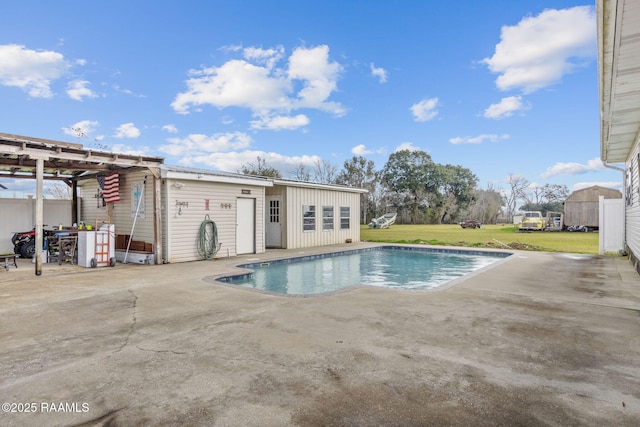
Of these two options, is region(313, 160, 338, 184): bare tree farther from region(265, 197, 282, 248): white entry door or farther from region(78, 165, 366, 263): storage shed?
region(265, 197, 282, 248): white entry door

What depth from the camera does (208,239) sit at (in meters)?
9.66


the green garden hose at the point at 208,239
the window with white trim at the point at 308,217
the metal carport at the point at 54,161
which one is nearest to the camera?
the metal carport at the point at 54,161

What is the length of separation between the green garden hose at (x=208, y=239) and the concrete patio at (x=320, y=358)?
13.0 ft

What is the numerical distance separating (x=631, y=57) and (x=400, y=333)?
383cm

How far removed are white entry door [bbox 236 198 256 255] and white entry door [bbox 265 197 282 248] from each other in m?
1.66

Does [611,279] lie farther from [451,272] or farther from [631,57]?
[631,57]

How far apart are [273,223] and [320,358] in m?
10.3

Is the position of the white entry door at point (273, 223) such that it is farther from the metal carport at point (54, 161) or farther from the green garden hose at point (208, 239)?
the metal carport at point (54, 161)

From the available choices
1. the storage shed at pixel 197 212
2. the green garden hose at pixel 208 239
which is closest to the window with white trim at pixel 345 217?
the storage shed at pixel 197 212

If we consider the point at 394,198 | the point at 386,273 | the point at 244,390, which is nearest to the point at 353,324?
the point at 244,390

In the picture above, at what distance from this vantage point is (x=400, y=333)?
354cm

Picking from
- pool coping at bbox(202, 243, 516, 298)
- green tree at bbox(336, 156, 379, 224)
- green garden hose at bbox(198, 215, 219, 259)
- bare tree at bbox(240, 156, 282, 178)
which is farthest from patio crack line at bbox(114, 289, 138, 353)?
green tree at bbox(336, 156, 379, 224)

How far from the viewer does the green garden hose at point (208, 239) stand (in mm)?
9508

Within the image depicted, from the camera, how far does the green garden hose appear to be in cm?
951
